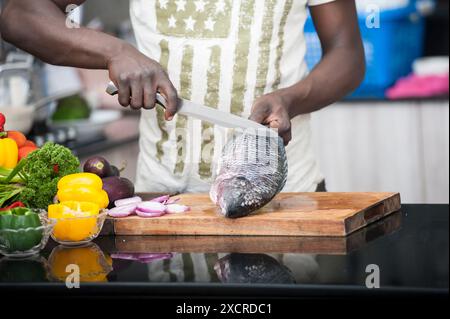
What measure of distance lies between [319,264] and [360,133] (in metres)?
3.08

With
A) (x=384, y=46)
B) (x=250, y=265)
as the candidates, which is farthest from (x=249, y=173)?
(x=384, y=46)

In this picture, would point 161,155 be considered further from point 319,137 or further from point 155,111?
point 319,137

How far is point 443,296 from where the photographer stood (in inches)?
70.4

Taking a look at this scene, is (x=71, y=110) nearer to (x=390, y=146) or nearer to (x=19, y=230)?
(x=390, y=146)

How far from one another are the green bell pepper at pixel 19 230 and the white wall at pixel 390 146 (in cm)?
306

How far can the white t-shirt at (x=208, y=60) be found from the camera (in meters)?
2.76

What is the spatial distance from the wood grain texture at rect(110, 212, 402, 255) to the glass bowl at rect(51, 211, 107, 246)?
3.0 inches

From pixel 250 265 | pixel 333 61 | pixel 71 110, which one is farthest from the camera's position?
pixel 71 110

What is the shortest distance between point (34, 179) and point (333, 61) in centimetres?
111

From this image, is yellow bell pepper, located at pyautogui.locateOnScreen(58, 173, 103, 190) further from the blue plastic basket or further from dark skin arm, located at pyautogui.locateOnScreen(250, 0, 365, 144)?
the blue plastic basket

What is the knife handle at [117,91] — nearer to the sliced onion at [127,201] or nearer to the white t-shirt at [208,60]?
the sliced onion at [127,201]

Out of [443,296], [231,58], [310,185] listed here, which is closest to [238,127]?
[231,58]

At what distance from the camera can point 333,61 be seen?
9.61 ft

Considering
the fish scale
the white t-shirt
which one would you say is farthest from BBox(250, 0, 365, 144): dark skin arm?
the fish scale
